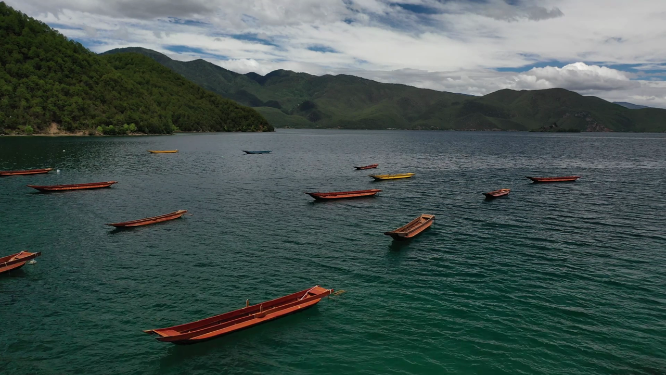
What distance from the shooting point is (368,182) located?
111500 millimetres

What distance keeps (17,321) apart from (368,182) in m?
87.0

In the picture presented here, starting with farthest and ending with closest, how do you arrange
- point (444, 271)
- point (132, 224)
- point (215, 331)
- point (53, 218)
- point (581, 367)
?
point (53, 218)
point (132, 224)
point (444, 271)
point (215, 331)
point (581, 367)

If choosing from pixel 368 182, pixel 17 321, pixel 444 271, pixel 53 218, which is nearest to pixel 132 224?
pixel 53 218

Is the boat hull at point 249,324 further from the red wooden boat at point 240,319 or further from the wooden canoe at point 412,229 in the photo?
the wooden canoe at point 412,229

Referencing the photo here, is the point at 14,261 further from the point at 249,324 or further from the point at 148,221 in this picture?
the point at 249,324

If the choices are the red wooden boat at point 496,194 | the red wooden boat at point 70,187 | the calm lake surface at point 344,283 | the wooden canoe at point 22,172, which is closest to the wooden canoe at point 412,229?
the calm lake surface at point 344,283

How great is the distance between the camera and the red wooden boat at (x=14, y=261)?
40875mm

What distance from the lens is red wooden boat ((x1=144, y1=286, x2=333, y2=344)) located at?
94.5 ft

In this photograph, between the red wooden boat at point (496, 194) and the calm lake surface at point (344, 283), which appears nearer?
the calm lake surface at point (344, 283)

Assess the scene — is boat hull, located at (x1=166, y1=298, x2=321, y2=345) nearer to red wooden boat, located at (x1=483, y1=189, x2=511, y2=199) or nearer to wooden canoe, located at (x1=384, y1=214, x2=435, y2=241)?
wooden canoe, located at (x1=384, y1=214, x2=435, y2=241)

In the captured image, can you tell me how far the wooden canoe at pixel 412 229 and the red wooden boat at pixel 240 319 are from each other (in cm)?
1860

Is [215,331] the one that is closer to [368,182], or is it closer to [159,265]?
[159,265]

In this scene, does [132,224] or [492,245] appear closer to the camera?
[492,245]

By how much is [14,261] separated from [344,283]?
3328 centimetres
